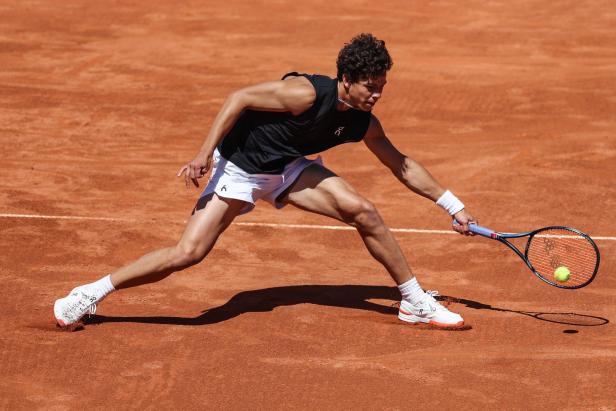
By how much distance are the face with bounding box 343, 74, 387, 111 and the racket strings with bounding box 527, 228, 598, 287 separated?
1.38 metres

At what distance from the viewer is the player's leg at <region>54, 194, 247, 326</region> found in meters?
7.04

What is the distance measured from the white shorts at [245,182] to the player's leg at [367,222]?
65 millimetres

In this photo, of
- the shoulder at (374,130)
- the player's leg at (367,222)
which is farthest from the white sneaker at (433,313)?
the shoulder at (374,130)

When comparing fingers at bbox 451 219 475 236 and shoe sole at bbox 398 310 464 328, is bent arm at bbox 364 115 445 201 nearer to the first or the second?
fingers at bbox 451 219 475 236

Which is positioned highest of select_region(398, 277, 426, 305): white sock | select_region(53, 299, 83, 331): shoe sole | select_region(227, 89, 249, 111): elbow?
select_region(227, 89, 249, 111): elbow

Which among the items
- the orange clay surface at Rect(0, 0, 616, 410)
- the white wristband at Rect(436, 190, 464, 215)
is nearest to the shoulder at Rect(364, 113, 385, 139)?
the white wristband at Rect(436, 190, 464, 215)

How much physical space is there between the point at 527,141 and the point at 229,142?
20.2ft

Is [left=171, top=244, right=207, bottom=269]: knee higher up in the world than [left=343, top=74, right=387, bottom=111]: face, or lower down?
lower down

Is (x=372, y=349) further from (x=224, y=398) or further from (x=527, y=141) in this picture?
(x=527, y=141)

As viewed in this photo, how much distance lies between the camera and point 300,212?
10398mm

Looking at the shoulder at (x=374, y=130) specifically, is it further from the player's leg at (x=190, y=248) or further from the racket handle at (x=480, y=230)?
the player's leg at (x=190, y=248)

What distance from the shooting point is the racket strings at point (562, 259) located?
7.25 m

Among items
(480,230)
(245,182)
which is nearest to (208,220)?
(245,182)

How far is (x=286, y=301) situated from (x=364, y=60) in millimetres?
2004
